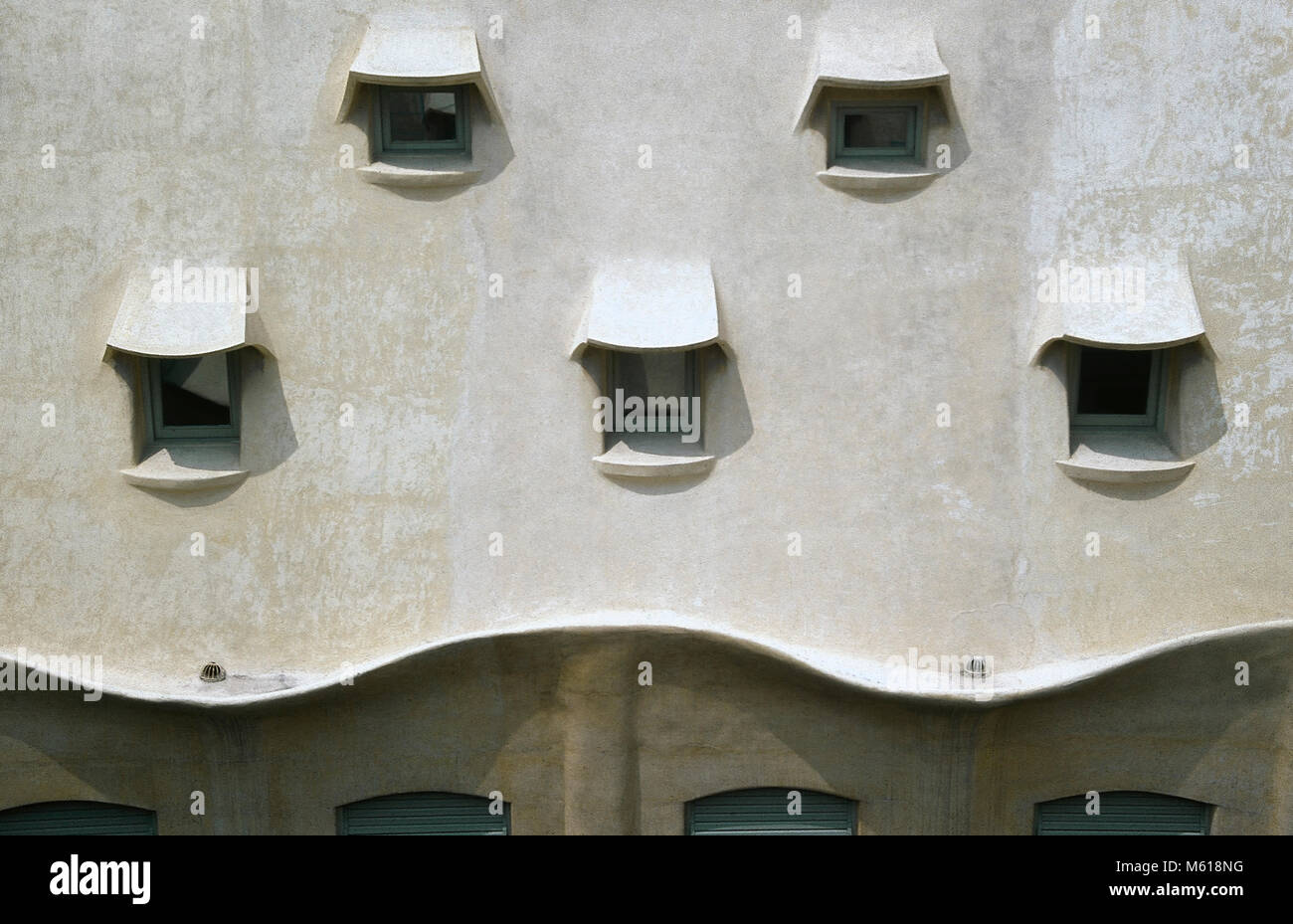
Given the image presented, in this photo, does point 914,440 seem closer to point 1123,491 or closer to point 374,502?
point 1123,491

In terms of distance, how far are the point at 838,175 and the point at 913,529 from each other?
328 centimetres

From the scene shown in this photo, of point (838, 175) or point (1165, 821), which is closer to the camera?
point (838, 175)

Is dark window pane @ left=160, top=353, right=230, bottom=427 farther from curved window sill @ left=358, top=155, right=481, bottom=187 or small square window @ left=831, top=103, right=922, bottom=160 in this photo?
small square window @ left=831, top=103, right=922, bottom=160

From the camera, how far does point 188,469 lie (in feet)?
38.2

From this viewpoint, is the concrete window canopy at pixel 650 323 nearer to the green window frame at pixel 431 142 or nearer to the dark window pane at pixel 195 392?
the green window frame at pixel 431 142

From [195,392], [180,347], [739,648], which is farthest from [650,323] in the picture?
[195,392]

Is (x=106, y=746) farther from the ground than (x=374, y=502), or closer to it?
closer to it

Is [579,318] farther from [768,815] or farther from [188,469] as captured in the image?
[768,815]

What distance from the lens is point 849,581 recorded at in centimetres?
1183

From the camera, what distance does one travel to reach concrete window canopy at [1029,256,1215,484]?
36.2ft

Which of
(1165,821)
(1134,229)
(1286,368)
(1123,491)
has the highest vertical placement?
(1134,229)

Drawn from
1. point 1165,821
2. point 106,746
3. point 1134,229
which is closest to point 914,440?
point 1134,229

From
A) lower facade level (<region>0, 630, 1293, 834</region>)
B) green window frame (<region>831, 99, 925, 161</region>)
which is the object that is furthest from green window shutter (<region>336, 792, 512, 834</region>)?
green window frame (<region>831, 99, 925, 161</region>)

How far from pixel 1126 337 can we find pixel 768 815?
17.9ft
